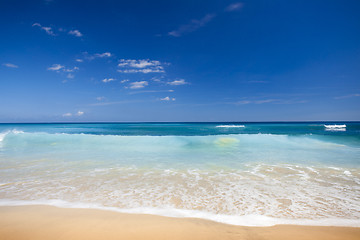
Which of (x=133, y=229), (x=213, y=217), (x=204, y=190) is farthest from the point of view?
(x=204, y=190)

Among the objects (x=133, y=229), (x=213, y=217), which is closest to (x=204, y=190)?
(x=213, y=217)

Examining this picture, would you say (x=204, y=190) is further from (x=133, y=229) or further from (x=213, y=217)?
(x=133, y=229)

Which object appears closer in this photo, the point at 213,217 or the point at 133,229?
the point at 133,229

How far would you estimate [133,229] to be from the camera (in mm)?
2846

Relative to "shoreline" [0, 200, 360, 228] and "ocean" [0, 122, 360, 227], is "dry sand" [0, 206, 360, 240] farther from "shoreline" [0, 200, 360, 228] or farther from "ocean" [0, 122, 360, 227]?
"ocean" [0, 122, 360, 227]

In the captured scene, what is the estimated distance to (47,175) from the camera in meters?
5.74

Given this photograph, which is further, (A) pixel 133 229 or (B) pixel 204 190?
(B) pixel 204 190

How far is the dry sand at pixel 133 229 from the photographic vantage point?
2.66 meters

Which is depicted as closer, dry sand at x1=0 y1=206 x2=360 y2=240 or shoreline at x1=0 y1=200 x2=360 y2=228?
dry sand at x1=0 y1=206 x2=360 y2=240

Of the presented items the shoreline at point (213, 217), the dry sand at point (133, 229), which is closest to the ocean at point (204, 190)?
the shoreline at point (213, 217)

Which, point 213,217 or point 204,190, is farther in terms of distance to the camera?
point 204,190

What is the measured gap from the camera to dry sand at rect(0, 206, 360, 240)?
2.66m

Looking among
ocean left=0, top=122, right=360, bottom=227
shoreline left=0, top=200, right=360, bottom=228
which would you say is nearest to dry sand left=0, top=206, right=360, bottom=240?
shoreline left=0, top=200, right=360, bottom=228

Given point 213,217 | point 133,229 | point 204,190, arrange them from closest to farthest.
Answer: point 133,229, point 213,217, point 204,190
